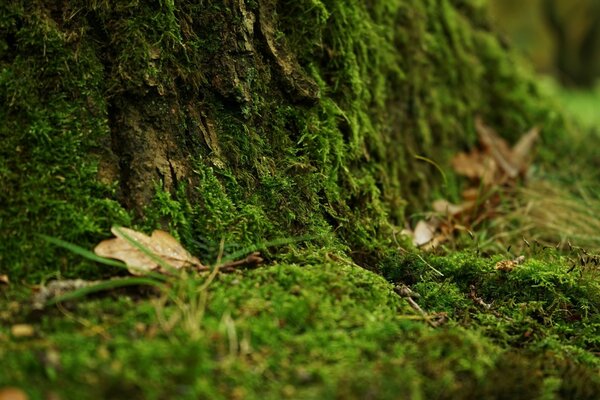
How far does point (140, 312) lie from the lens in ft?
5.77

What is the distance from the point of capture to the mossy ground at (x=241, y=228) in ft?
5.35

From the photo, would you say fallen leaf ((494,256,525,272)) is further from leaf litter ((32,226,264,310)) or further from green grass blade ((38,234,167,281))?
green grass blade ((38,234,167,281))

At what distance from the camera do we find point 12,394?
4.71 feet

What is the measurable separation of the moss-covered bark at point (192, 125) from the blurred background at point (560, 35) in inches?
417

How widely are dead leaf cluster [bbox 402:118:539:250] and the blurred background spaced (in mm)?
9142

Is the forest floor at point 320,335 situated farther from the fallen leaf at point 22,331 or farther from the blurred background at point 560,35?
the blurred background at point 560,35

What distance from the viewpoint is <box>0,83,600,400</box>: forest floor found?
155cm

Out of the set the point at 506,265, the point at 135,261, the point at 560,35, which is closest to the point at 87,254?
the point at 135,261

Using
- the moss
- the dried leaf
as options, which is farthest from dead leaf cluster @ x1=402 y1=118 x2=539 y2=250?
the moss

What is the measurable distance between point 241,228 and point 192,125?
411 millimetres

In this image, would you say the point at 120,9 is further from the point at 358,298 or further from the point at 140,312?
the point at 358,298

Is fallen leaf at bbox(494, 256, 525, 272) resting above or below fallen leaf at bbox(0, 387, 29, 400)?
below

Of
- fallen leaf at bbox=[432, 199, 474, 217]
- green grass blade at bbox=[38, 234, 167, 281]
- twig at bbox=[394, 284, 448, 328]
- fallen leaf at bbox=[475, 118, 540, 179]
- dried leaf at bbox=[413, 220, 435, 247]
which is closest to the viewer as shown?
green grass blade at bbox=[38, 234, 167, 281]

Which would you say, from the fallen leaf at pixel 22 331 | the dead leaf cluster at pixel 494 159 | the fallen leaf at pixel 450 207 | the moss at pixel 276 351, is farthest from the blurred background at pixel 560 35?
the fallen leaf at pixel 22 331
